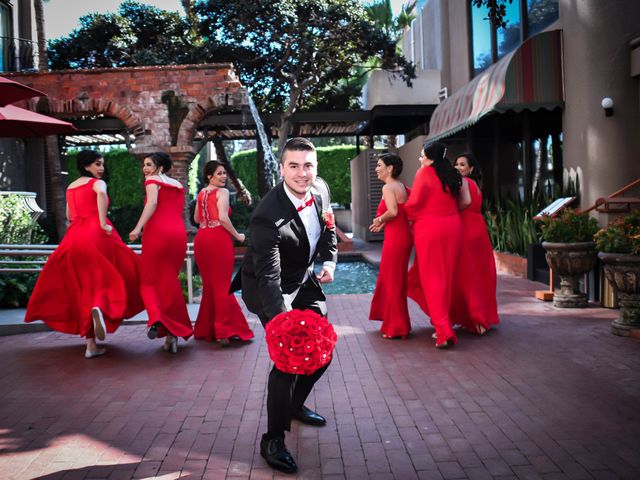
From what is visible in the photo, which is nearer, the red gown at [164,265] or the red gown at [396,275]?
the red gown at [164,265]

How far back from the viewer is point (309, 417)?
439 centimetres

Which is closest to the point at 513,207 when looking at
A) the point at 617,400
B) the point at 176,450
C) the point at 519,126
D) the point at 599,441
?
the point at 519,126

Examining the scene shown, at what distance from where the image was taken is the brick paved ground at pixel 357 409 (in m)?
3.68

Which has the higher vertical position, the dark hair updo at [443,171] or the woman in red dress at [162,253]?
the dark hair updo at [443,171]

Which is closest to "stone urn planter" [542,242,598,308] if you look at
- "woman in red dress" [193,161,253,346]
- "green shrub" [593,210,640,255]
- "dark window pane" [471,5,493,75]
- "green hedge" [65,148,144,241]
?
"green shrub" [593,210,640,255]

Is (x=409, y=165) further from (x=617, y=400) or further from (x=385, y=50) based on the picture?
(x=617, y=400)

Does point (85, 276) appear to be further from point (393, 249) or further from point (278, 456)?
point (278, 456)

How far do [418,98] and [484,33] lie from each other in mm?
5989

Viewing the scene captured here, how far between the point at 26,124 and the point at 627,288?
22.7ft

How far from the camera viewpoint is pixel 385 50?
2047cm

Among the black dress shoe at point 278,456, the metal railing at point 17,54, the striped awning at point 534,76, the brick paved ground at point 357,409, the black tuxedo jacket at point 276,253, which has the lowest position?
the brick paved ground at point 357,409

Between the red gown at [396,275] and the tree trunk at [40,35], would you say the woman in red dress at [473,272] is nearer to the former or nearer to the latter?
the red gown at [396,275]

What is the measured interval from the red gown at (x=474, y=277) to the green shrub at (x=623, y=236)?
122cm

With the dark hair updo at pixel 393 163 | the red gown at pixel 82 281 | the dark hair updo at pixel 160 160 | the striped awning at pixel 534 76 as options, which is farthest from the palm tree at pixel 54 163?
the dark hair updo at pixel 393 163
